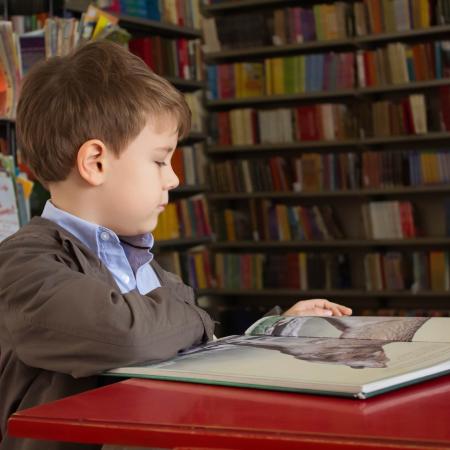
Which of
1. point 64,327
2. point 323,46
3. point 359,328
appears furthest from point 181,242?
point 64,327

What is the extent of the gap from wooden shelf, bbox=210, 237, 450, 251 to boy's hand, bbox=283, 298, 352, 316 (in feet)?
13.0

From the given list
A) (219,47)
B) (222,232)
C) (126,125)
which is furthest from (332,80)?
(126,125)

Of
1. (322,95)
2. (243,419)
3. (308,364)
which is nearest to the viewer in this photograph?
(243,419)

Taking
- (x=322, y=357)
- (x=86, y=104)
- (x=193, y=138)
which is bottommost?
(x=193, y=138)

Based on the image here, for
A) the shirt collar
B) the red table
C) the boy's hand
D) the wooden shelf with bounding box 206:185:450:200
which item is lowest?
the wooden shelf with bounding box 206:185:450:200

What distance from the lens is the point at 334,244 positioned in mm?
5465

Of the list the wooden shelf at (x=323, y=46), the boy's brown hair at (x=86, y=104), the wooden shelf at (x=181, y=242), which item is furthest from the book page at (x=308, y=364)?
the wooden shelf at (x=323, y=46)

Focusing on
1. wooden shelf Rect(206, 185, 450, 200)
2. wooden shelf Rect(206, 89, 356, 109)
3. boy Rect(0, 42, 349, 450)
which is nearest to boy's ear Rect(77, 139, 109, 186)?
boy Rect(0, 42, 349, 450)

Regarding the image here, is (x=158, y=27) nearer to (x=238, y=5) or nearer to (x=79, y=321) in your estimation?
(x=238, y=5)

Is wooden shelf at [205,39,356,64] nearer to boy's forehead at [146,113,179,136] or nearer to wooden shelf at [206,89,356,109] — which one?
wooden shelf at [206,89,356,109]

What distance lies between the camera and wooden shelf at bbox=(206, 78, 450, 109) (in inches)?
203

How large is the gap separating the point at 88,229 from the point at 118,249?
0.06 metres

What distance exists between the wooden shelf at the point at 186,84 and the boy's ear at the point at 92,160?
4048 mm

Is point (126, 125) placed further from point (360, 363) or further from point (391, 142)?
point (391, 142)
